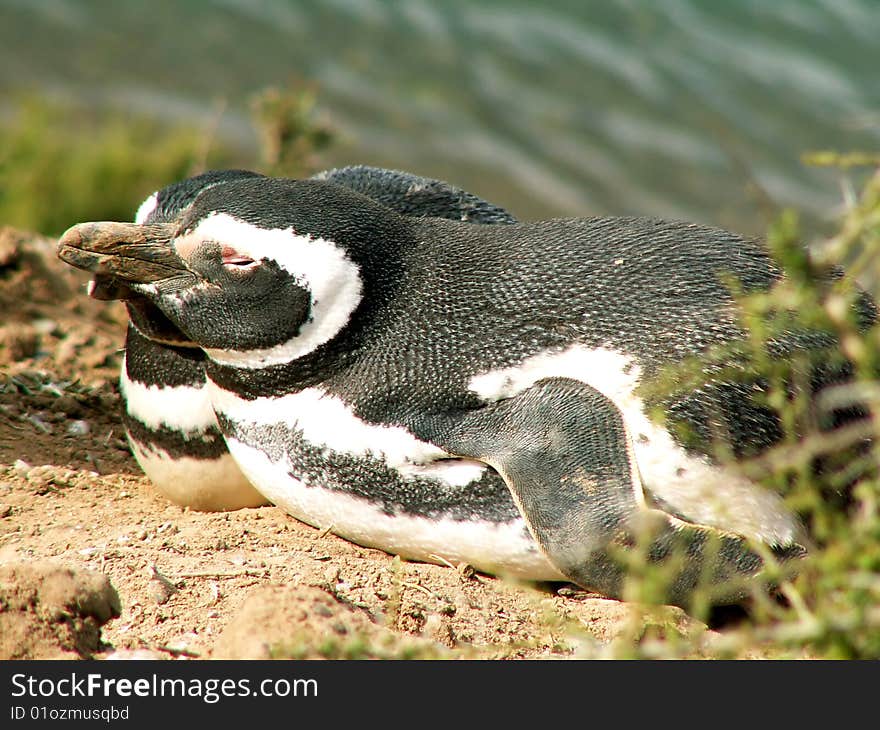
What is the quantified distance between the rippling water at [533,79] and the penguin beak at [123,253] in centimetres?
630

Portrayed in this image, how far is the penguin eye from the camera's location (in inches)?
123

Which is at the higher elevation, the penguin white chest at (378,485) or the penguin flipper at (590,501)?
the penguin flipper at (590,501)

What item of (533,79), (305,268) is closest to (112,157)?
(533,79)

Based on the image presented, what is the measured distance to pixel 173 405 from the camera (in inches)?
139

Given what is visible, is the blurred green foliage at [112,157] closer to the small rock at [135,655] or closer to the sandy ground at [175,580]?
the sandy ground at [175,580]

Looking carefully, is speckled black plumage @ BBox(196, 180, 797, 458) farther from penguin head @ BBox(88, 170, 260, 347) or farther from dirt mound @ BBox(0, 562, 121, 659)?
dirt mound @ BBox(0, 562, 121, 659)

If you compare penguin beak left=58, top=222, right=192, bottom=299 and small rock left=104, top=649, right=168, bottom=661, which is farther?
penguin beak left=58, top=222, right=192, bottom=299

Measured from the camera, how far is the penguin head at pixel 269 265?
308 centimetres

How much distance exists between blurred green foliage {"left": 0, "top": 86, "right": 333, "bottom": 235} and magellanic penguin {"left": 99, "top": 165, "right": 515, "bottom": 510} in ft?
9.29

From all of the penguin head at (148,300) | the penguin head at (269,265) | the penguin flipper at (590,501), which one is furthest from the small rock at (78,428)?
the penguin flipper at (590,501)

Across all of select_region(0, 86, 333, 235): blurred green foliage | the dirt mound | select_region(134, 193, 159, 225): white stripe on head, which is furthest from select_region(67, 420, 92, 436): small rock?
select_region(0, 86, 333, 235): blurred green foliage
